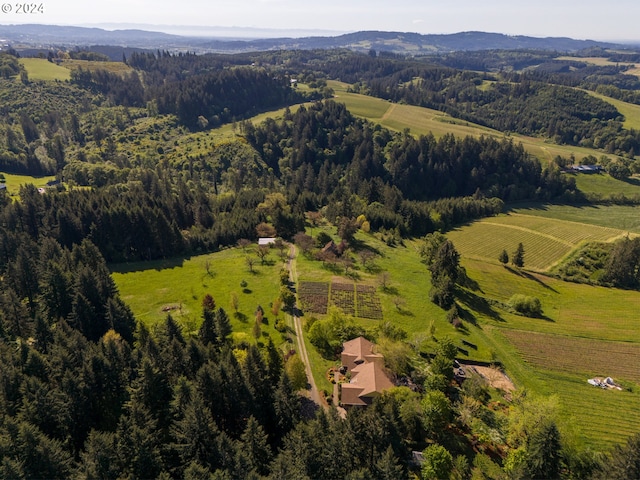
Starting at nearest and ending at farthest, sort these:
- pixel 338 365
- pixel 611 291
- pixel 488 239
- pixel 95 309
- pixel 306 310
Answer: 1. pixel 338 365
2. pixel 95 309
3. pixel 306 310
4. pixel 611 291
5. pixel 488 239

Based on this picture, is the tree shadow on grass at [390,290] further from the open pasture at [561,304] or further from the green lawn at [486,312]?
the open pasture at [561,304]

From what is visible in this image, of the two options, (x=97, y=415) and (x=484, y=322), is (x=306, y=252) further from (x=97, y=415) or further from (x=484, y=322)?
(x=97, y=415)

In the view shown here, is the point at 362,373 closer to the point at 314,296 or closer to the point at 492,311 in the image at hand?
the point at 314,296

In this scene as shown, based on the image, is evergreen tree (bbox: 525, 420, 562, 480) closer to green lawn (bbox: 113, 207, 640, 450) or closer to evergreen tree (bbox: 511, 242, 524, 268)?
green lawn (bbox: 113, 207, 640, 450)

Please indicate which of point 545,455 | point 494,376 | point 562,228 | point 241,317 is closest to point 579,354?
point 494,376

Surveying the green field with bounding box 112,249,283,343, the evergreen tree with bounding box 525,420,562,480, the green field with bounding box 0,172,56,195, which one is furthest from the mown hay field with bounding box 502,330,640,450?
the green field with bounding box 0,172,56,195

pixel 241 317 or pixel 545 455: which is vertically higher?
pixel 545 455

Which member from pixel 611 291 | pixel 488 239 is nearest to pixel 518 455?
pixel 611 291
